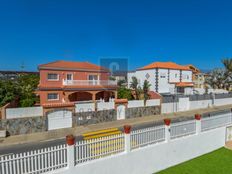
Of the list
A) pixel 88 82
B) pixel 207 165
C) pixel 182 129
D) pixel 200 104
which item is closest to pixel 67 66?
pixel 88 82

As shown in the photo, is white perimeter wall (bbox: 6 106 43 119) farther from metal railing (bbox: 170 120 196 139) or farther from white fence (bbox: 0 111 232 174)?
metal railing (bbox: 170 120 196 139)

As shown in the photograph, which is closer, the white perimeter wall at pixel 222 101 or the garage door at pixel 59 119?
the garage door at pixel 59 119

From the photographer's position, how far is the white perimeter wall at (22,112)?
14.5 metres

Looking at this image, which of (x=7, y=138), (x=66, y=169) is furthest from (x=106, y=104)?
(x=66, y=169)

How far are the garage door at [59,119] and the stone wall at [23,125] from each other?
566mm

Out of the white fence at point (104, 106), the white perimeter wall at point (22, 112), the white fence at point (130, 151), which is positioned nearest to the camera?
the white fence at point (130, 151)

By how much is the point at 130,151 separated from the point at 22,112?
12.1 meters

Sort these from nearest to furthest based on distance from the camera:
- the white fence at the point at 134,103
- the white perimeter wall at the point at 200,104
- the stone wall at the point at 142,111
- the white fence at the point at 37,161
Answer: the white fence at the point at 37,161 → the stone wall at the point at 142,111 → the white fence at the point at 134,103 → the white perimeter wall at the point at 200,104

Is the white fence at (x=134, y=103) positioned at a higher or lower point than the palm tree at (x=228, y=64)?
lower

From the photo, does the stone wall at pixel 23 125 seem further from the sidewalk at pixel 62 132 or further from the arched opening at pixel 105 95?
the arched opening at pixel 105 95

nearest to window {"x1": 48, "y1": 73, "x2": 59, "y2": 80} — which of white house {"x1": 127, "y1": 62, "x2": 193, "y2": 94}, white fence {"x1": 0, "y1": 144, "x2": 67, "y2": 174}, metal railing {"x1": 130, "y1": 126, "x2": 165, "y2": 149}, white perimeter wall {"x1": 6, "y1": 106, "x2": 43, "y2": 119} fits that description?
white perimeter wall {"x1": 6, "y1": 106, "x2": 43, "y2": 119}

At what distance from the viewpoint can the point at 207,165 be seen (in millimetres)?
8289

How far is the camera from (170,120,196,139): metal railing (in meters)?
8.50

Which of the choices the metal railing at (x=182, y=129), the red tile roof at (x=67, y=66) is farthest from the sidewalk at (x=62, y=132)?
the red tile roof at (x=67, y=66)
